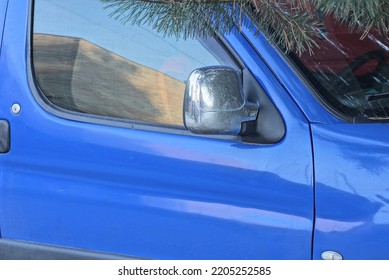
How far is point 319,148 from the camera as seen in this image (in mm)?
1854

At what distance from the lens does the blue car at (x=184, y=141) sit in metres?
1.83

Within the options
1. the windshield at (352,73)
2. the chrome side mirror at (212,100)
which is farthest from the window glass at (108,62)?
the windshield at (352,73)

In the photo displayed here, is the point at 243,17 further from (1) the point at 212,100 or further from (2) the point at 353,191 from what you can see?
(2) the point at 353,191

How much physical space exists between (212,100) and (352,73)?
65 centimetres

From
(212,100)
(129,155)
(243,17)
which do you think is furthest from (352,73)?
(129,155)

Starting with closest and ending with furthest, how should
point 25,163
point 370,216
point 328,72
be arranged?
point 370,216 → point 328,72 → point 25,163

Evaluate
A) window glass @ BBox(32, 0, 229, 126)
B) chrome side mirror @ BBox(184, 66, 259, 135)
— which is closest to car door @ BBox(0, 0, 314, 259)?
window glass @ BBox(32, 0, 229, 126)

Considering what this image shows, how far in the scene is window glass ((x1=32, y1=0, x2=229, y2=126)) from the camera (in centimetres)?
215

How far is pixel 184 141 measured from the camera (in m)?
2.02

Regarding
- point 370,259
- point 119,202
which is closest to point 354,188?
point 370,259

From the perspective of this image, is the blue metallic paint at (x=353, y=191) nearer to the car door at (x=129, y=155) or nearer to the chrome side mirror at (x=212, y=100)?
the car door at (x=129, y=155)

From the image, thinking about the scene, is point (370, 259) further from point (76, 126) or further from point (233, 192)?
point (76, 126)
